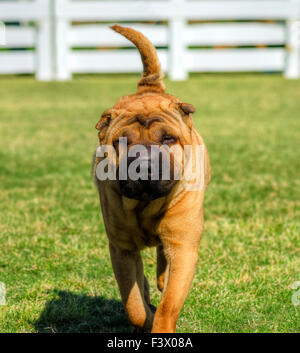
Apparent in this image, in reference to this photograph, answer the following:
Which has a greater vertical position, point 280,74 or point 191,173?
point 280,74

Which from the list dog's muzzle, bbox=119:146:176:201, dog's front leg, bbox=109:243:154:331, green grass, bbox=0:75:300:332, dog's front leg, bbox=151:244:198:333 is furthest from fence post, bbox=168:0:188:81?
dog's muzzle, bbox=119:146:176:201

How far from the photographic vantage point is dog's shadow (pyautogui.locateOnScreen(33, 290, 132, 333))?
361 centimetres

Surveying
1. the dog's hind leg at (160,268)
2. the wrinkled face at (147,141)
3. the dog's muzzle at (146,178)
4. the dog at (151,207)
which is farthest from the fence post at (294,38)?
the dog's muzzle at (146,178)

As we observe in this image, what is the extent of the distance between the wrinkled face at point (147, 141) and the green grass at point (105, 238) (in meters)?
1.00

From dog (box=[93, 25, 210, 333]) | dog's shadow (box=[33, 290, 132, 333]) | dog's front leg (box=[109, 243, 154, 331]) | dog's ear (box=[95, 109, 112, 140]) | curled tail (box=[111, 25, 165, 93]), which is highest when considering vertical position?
curled tail (box=[111, 25, 165, 93])

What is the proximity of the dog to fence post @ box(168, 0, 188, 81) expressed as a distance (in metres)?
14.6

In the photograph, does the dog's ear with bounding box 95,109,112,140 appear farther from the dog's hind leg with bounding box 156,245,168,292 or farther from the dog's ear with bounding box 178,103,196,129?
the dog's hind leg with bounding box 156,245,168,292

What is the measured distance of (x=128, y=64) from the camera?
1792 cm

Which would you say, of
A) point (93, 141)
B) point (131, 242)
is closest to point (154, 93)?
point (131, 242)

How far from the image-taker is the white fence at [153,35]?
17625 millimetres
